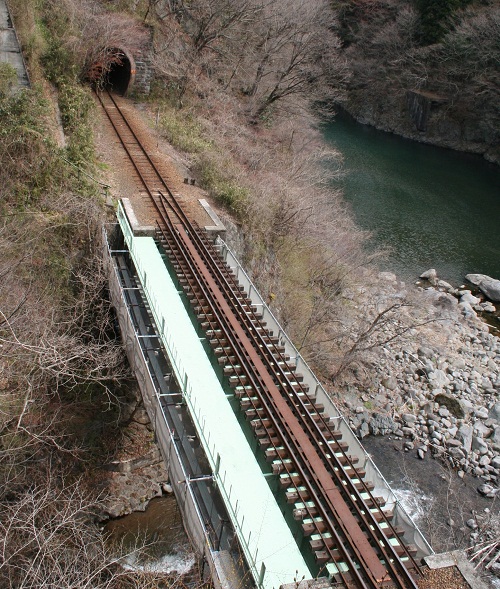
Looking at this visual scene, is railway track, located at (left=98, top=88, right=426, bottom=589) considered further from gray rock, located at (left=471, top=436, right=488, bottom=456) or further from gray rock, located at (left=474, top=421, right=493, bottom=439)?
gray rock, located at (left=474, top=421, right=493, bottom=439)

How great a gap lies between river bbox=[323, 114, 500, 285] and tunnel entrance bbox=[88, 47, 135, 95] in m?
15.2

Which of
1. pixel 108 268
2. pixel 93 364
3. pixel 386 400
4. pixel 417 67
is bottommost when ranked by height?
pixel 386 400

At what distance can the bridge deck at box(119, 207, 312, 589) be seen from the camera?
10.1m

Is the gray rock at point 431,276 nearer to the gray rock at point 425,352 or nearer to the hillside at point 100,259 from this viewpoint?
the hillside at point 100,259

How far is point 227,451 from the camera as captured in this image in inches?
468

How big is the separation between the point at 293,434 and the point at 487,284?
21.5 metres

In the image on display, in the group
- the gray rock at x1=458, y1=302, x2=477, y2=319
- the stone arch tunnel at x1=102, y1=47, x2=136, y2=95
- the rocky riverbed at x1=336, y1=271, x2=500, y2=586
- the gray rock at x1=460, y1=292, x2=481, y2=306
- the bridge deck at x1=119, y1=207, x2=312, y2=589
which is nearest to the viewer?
the bridge deck at x1=119, y1=207, x2=312, y2=589

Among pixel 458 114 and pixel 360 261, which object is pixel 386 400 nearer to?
pixel 360 261

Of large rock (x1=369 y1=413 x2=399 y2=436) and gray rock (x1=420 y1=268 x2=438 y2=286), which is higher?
gray rock (x1=420 y1=268 x2=438 y2=286)

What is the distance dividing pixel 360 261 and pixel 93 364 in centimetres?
1434

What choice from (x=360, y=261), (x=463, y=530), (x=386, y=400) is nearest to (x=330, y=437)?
(x=463, y=530)

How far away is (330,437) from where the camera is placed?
12961 millimetres

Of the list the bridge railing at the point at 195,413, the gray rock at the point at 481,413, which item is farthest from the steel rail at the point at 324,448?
the gray rock at the point at 481,413

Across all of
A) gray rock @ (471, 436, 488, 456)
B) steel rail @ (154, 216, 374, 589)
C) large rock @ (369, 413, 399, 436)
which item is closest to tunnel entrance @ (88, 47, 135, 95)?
steel rail @ (154, 216, 374, 589)
